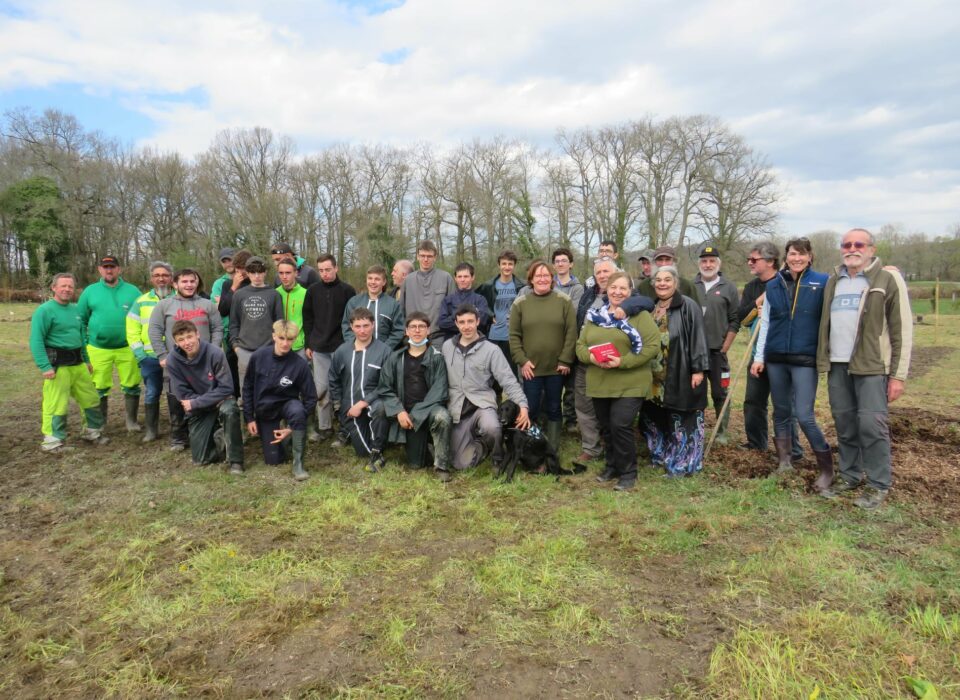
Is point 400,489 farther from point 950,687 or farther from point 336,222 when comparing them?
point 336,222

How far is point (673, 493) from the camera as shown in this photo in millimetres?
4570

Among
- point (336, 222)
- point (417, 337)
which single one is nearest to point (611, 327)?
point (417, 337)

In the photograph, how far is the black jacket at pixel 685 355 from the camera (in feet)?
15.6

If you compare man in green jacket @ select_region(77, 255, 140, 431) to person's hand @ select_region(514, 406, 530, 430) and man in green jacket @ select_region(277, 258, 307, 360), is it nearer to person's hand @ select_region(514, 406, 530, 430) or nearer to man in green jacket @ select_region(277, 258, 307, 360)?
man in green jacket @ select_region(277, 258, 307, 360)

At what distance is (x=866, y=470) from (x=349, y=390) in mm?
4421

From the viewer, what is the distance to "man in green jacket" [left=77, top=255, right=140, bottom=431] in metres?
6.18

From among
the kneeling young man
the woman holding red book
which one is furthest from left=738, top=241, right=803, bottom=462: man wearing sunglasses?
the kneeling young man

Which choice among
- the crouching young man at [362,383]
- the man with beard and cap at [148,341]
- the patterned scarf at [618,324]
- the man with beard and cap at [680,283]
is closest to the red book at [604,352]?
the patterned scarf at [618,324]

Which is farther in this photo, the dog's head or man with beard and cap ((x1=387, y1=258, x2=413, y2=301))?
man with beard and cap ((x1=387, y1=258, x2=413, y2=301))

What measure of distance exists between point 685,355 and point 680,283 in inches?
40.0

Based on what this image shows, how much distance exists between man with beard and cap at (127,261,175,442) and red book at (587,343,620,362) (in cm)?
Result: 471

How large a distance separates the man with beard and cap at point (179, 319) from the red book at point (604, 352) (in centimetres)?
403

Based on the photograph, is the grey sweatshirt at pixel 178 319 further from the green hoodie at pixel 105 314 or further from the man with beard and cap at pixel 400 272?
the man with beard and cap at pixel 400 272

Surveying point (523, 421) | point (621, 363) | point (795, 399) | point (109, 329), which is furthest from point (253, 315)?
point (795, 399)
